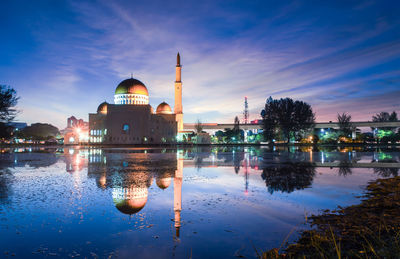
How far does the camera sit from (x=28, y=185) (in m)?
10.9

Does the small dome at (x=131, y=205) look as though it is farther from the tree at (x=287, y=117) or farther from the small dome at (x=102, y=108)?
the small dome at (x=102, y=108)

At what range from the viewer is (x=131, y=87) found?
89.1 m

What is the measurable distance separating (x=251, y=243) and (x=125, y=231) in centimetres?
258

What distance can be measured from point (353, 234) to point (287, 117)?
7283 cm

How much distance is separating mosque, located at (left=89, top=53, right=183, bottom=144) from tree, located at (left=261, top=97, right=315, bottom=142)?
33.9 metres

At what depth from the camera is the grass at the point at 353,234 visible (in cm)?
429

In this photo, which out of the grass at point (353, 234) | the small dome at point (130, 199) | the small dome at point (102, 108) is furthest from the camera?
the small dome at point (102, 108)

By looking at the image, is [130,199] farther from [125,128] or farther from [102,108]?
[102,108]

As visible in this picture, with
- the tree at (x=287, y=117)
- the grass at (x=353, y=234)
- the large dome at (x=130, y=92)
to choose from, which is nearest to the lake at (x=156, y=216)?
the grass at (x=353, y=234)

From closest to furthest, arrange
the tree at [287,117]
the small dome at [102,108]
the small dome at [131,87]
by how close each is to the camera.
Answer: the tree at [287,117] → the small dome at [131,87] → the small dome at [102,108]

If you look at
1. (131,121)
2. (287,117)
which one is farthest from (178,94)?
(287,117)

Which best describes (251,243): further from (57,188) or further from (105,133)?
(105,133)

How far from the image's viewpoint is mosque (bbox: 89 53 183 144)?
83875mm

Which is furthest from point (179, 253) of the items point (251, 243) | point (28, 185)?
point (28, 185)
